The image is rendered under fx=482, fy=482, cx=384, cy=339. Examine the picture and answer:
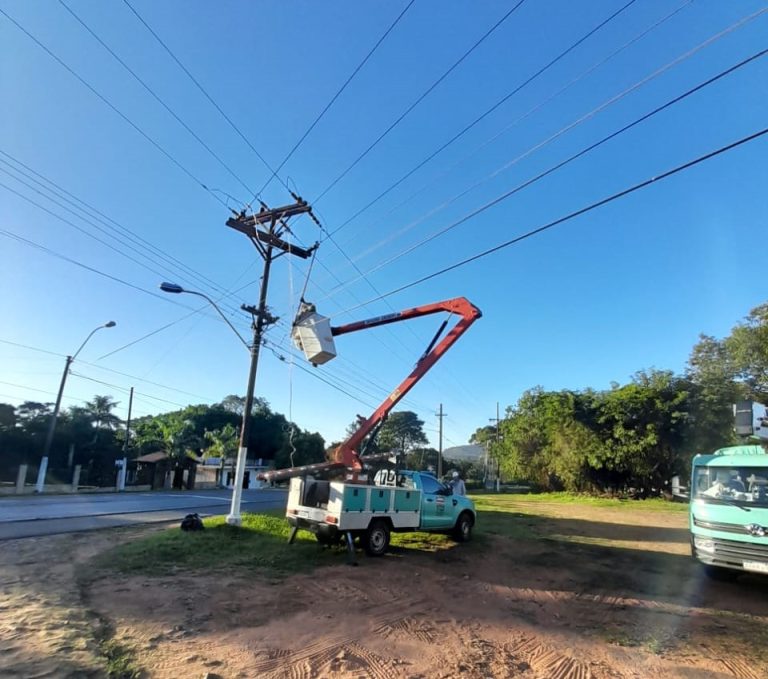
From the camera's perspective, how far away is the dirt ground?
470cm

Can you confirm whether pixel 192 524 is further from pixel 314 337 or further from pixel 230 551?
pixel 314 337

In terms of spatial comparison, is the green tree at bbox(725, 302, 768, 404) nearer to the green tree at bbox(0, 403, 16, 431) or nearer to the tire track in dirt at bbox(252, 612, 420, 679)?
the tire track in dirt at bbox(252, 612, 420, 679)

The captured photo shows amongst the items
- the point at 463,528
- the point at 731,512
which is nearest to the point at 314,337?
the point at 463,528

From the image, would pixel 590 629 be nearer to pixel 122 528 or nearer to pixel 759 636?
pixel 759 636

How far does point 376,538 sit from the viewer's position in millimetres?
10133

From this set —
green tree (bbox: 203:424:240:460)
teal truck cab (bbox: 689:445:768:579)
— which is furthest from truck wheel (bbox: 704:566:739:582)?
green tree (bbox: 203:424:240:460)

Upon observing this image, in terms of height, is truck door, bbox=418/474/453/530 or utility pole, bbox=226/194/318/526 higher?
utility pole, bbox=226/194/318/526

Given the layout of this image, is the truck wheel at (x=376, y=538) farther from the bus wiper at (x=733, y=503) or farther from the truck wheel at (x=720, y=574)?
the bus wiper at (x=733, y=503)

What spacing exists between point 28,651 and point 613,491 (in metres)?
38.0

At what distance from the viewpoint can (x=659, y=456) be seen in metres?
32.2

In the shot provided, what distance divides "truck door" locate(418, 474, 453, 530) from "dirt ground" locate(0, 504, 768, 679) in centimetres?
177

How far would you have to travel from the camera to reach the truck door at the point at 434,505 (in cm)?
1145

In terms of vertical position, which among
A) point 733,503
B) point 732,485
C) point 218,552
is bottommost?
point 218,552

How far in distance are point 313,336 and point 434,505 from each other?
16.5 feet
